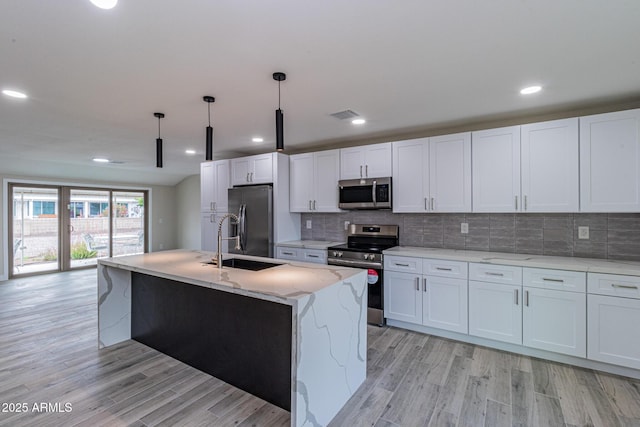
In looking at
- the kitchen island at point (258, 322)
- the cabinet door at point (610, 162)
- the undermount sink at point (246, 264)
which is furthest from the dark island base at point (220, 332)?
the cabinet door at point (610, 162)

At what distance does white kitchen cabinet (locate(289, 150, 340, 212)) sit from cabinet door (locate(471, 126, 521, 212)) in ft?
5.73

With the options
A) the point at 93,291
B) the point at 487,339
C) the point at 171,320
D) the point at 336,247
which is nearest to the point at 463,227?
the point at 487,339

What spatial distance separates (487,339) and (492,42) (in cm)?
270

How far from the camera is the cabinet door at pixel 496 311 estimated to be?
287 centimetres

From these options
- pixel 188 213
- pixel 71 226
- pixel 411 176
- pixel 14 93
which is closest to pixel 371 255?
pixel 411 176

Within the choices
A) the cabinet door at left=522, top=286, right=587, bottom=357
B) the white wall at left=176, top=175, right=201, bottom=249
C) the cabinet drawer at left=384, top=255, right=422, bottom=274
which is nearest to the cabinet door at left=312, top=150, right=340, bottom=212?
the cabinet drawer at left=384, top=255, right=422, bottom=274

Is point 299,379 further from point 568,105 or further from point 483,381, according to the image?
point 568,105

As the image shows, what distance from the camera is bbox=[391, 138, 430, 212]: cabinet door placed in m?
3.62

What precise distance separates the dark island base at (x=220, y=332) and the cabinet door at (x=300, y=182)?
222 cm

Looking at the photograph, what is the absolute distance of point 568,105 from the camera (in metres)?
2.97

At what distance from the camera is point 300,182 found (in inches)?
181

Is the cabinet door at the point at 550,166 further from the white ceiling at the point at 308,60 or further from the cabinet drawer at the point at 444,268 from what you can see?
the cabinet drawer at the point at 444,268

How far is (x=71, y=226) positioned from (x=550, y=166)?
8954 millimetres

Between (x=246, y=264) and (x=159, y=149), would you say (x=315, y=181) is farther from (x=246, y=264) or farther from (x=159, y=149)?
(x=159, y=149)
